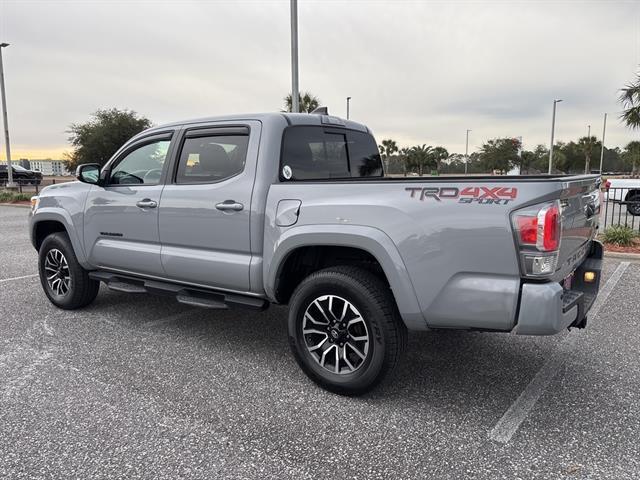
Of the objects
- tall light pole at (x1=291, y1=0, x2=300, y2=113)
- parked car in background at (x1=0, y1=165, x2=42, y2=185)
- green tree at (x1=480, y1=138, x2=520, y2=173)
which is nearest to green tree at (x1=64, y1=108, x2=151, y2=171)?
parked car in background at (x1=0, y1=165, x2=42, y2=185)

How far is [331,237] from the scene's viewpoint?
3150 millimetres

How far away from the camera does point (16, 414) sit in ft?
9.99

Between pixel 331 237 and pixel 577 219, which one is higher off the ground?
A: pixel 577 219

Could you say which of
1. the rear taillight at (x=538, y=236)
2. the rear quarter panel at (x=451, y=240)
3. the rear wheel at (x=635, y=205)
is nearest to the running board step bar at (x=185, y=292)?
the rear quarter panel at (x=451, y=240)

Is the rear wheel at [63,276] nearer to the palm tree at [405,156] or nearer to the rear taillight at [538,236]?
the rear taillight at [538,236]

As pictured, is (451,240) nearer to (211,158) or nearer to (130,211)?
(211,158)

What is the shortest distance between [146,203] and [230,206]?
103cm

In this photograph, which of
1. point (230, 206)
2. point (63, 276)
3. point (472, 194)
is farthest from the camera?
point (63, 276)

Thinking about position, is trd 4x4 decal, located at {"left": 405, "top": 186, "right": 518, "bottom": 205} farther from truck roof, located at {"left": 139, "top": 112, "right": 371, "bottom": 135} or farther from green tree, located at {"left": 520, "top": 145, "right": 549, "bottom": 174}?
green tree, located at {"left": 520, "top": 145, "right": 549, "bottom": 174}


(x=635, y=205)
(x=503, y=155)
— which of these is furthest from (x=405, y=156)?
(x=635, y=205)

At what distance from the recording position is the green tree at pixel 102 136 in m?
38.1

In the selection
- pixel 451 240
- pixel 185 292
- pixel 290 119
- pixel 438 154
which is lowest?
pixel 185 292

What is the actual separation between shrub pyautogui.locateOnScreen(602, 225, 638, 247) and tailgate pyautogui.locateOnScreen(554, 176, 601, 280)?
6.08 metres

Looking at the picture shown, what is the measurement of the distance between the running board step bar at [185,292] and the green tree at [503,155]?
64.1 metres
